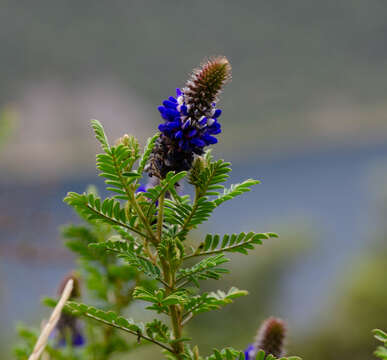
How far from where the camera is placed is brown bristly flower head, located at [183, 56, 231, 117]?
0.44 meters

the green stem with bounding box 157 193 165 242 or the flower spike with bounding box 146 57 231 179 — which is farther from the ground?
the flower spike with bounding box 146 57 231 179

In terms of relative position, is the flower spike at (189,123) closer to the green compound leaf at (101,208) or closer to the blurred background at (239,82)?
the green compound leaf at (101,208)

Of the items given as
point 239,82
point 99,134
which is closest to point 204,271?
point 99,134

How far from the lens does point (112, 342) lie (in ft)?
Answer: 2.06

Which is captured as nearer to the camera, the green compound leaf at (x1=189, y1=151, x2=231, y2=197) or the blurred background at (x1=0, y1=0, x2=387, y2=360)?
the green compound leaf at (x1=189, y1=151, x2=231, y2=197)

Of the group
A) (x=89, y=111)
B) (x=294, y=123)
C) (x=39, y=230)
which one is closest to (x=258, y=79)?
(x=294, y=123)

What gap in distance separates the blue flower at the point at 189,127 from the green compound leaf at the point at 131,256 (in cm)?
9

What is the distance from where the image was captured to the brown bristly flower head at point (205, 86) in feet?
1.44

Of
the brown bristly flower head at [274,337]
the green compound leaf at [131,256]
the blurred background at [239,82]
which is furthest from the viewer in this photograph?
the blurred background at [239,82]

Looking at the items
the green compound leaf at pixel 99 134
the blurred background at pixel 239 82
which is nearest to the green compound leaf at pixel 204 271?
the green compound leaf at pixel 99 134

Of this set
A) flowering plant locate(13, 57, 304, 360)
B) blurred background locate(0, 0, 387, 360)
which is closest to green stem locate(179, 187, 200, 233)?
flowering plant locate(13, 57, 304, 360)

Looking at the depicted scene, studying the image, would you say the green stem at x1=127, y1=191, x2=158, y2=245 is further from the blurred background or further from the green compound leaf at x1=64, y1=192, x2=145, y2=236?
the blurred background

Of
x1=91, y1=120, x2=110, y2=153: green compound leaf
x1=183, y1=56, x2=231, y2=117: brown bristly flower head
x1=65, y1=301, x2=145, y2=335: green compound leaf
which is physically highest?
x1=183, y1=56, x2=231, y2=117: brown bristly flower head

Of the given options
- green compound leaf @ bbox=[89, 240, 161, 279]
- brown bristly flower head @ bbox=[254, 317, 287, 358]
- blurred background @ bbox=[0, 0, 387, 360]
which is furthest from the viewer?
blurred background @ bbox=[0, 0, 387, 360]
